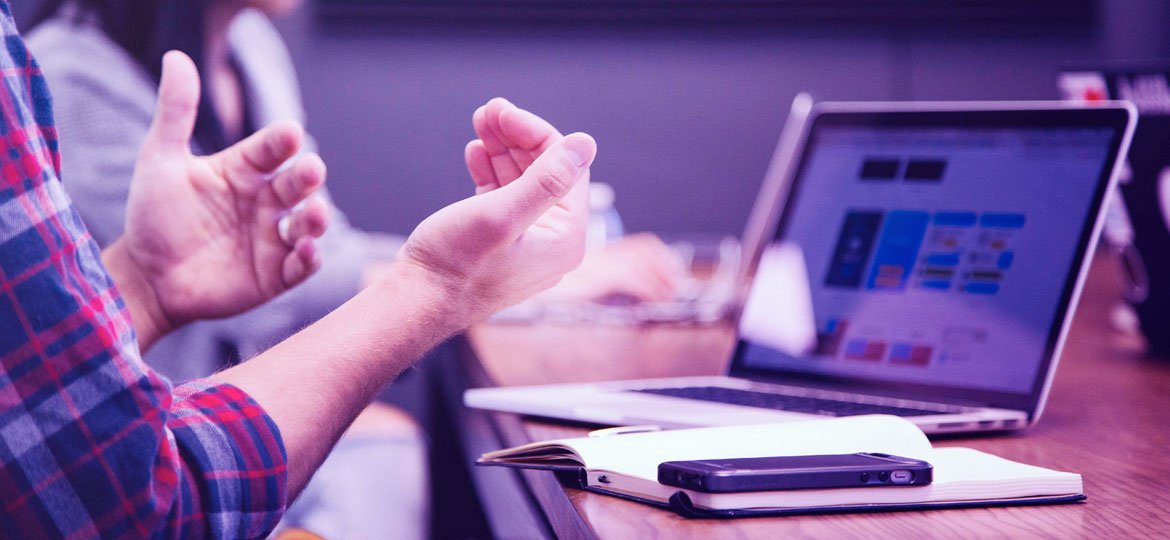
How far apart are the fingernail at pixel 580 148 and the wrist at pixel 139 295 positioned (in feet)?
1.73

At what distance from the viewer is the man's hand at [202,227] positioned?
3.44 ft

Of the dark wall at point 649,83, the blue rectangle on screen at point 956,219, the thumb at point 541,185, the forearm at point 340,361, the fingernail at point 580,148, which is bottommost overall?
the forearm at point 340,361

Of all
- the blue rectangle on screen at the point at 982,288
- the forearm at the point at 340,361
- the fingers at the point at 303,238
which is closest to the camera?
the forearm at the point at 340,361

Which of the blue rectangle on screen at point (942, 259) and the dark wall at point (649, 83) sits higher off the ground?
the dark wall at point (649, 83)

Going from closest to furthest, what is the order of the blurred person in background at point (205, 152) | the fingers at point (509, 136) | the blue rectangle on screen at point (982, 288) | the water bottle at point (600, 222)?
the fingers at point (509, 136) < the blue rectangle on screen at point (982, 288) < the blurred person in background at point (205, 152) < the water bottle at point (600, 222)

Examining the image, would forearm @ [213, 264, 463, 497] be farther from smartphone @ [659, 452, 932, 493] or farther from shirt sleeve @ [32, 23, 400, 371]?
shirt sleeve @ [32, 23, 400, 371]

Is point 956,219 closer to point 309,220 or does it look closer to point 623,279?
point 309,220

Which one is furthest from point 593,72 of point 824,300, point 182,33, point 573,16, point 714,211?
point 824,300

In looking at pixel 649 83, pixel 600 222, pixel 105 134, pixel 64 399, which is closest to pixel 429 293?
pixel 64 399

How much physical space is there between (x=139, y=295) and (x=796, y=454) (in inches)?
27.2

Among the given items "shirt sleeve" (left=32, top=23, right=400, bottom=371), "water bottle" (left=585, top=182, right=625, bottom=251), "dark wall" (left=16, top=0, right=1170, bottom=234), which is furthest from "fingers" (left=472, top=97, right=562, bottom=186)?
"dark wall" (left=16, top=0, right=1170, bottom=234)

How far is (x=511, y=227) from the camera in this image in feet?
2.35

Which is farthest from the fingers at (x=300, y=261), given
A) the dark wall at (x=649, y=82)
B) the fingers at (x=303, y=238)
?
the dark wall at (x=649, y=82)

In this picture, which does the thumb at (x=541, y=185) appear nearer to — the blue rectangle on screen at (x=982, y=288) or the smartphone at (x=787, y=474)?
the smartphone at (x=787, y=474)
